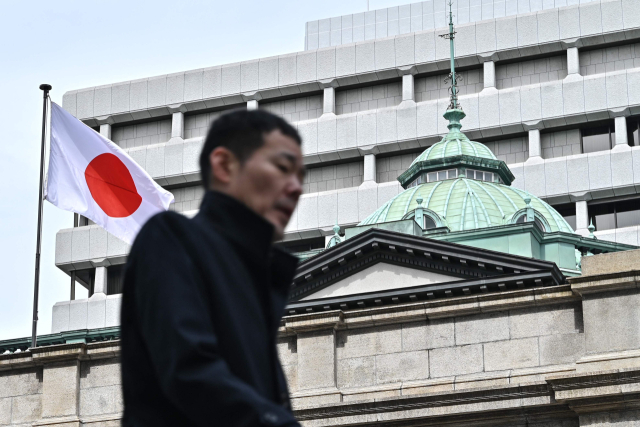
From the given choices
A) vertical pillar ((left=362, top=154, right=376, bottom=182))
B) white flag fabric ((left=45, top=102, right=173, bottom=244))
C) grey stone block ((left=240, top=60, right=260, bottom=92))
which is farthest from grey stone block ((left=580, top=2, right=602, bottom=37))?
white flag fabric ((left=45, top=102, right=173, bottom=244))

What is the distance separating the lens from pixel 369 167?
70.6 metres

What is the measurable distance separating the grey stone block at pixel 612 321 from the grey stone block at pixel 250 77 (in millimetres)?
49842

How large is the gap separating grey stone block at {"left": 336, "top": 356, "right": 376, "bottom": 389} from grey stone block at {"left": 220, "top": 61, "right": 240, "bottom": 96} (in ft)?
158

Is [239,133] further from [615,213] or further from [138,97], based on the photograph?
[138,97]

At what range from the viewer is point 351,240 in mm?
35281

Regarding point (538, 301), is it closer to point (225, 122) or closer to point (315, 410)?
point (315, 410)

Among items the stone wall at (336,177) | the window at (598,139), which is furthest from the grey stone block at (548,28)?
the stone wall at (336,177)

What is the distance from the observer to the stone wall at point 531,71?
6956 cm

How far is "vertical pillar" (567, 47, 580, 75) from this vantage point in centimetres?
6819

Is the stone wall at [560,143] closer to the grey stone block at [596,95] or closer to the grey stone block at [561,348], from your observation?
the grey stone block at [596,95]

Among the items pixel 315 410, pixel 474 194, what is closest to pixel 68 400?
pixel 315 410

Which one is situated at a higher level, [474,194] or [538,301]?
[474,194]

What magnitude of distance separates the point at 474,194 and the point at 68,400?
21.0m

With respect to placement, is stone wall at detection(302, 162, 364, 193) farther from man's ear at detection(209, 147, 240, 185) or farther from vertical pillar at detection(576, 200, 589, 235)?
man's ear at detection(209, 147, 240, 185)
